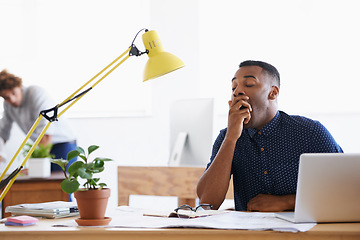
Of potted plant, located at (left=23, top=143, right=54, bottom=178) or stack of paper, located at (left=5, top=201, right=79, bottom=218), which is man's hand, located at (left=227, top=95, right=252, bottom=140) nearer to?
stack of paper, located at (left=5, top=201, right=79, bottom=218)

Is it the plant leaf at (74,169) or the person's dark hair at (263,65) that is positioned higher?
the person's dark hair at (263,65)

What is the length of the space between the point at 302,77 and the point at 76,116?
221cm

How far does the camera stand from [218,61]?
4.80 metres

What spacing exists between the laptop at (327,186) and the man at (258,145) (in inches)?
24.0

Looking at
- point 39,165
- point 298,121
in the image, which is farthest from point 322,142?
point 39,165

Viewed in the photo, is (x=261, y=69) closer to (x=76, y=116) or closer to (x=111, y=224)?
(x=111, y=224)

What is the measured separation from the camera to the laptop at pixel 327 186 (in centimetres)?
134

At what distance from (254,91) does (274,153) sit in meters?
0.27

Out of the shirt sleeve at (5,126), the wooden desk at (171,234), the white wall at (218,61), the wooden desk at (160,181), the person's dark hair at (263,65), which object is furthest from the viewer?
the white wall at (218,61)

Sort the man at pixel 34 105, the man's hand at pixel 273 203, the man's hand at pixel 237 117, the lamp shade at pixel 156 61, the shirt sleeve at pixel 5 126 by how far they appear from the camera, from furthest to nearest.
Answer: the shirt sleeve at pixel 5 126 < the man at pixel 34 105 < the man's hand at pixel 237 117 < the man's hand at pixel 273 203 < the lamp shade at pixel 156 61

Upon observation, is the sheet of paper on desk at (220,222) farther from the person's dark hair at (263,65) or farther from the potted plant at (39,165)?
the potted plant at (39,165)

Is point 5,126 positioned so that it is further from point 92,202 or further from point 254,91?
point 92,202

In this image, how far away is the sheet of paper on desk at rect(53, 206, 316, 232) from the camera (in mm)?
1318

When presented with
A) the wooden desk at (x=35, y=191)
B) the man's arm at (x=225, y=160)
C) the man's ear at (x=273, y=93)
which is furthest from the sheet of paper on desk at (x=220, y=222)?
the wooden desk at (x=35, y=191)
